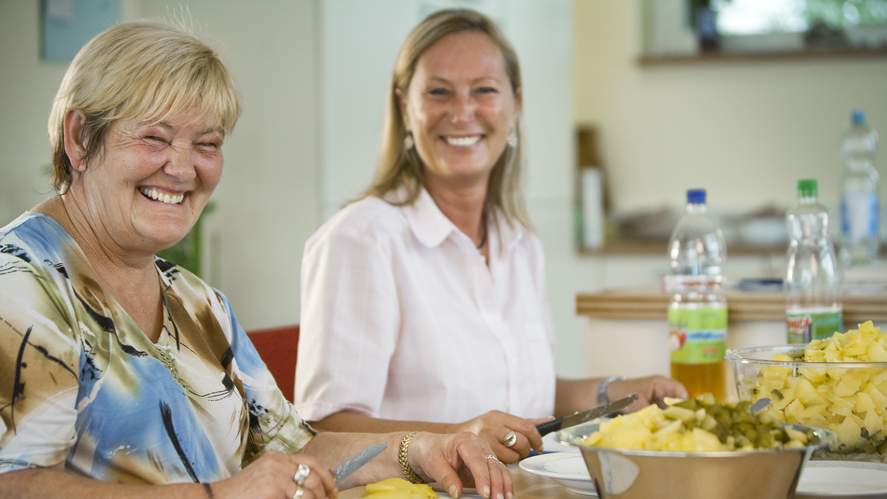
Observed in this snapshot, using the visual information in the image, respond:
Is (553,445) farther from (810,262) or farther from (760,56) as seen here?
(760,56)

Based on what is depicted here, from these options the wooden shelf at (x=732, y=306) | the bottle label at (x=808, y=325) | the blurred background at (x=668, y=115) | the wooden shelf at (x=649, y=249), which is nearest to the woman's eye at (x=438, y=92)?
the wooden shelf at (x=732, y=306)

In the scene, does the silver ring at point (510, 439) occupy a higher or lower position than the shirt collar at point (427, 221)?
lower

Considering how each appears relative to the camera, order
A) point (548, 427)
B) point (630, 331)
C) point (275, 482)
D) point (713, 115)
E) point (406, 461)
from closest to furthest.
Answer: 1. point (275, 482)
2. point (406, 461)
3. point (548, 427)
4. point (630, 331)
5. point (713, 115)

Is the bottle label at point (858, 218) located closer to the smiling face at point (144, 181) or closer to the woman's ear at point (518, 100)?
the woman's ear at point (518, 100)

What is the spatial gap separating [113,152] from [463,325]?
840mm

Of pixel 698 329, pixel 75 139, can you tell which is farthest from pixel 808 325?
pixel 75 139

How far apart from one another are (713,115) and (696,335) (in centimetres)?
332

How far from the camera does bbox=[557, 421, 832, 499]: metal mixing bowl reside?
957 millimetres

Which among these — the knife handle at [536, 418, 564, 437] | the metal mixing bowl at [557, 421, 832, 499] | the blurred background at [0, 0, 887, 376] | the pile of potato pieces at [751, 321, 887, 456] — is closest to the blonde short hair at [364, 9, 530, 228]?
the knife handle at [536, 418, 564, 437]

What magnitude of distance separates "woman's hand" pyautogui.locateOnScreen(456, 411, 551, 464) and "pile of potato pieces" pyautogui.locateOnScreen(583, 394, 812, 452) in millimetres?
368

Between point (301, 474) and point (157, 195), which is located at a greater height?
point (157, 195)

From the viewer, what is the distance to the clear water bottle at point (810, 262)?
2148mm

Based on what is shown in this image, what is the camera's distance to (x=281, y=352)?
6.26 ft

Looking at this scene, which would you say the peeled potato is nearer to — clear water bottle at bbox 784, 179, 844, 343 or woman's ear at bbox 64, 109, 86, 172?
woman's ear at bbox 64, 109, 86, 172
